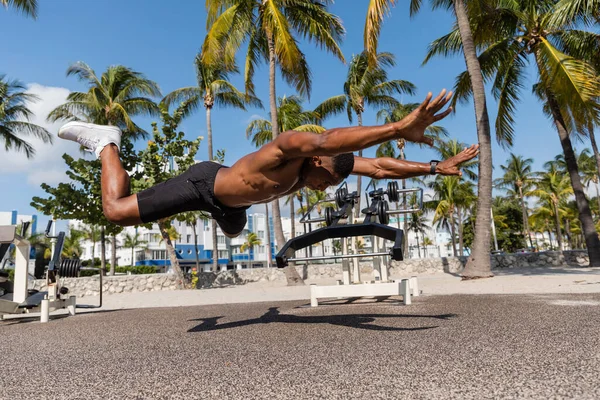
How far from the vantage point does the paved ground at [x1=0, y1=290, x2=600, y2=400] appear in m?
1.80

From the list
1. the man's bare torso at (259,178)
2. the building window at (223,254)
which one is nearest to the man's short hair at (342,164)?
the man's bare torso at (259,178)

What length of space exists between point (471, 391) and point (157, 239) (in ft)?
178

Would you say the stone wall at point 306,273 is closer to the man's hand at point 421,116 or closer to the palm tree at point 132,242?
the man's hand at point 421,116

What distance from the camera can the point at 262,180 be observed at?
9.75 ft

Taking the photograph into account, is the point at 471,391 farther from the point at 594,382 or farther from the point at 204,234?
the point at 204,234

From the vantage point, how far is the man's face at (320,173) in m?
2.98

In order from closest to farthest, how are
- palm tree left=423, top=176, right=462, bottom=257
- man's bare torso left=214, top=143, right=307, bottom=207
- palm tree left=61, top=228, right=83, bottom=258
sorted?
man's bare torso left=214, top=143, right=307, bottom=207 → palm tree left=423, top=176, right=462, bottom=257 → palm tree left=61, top=228, right=83, bottom=258

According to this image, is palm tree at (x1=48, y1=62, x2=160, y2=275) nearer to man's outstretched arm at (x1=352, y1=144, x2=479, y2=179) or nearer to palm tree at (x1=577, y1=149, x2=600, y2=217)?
man's outstretched arm at (x1=352, y1=144, x2=479, y2=179)

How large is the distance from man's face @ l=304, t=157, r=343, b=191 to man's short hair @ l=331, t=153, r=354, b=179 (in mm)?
31

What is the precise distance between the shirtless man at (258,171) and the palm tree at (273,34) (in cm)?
1034

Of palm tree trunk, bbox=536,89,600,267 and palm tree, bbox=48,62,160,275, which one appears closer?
palm tree trunk, bbox=536,89,600,267

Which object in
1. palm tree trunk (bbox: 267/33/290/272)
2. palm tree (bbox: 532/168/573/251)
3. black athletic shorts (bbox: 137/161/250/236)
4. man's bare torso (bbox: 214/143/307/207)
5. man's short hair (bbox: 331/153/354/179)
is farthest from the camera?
palm tree (bbox: 532/168/573/251)

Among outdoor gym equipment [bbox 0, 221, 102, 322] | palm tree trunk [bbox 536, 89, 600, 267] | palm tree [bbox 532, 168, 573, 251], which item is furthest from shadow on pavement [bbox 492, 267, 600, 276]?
palm tree [bbox 532, 168, 573, 251]

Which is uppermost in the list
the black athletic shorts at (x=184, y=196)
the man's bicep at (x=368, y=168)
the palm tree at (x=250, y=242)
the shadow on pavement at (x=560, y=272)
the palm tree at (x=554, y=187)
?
the palm tree at (x=554, y=187)
